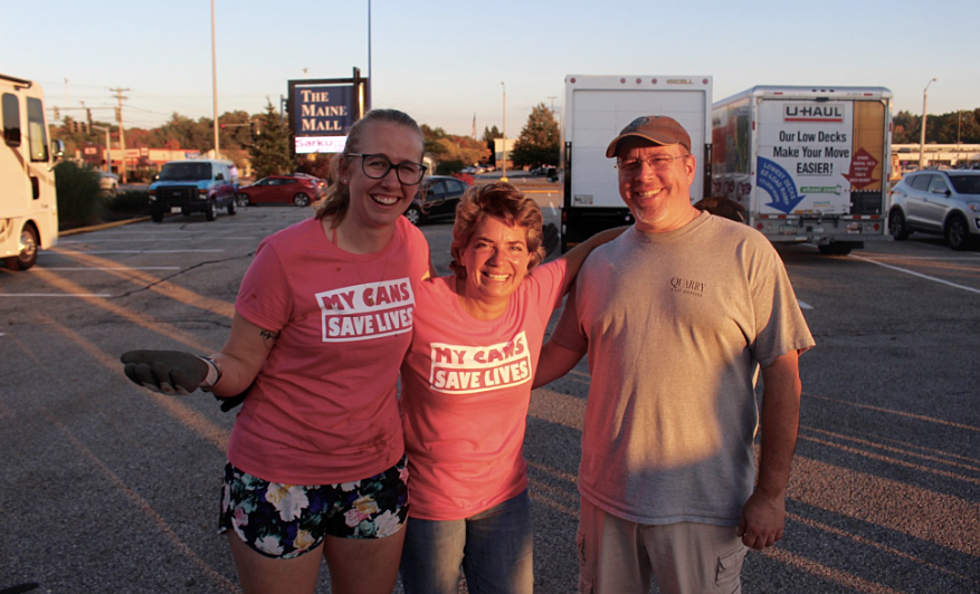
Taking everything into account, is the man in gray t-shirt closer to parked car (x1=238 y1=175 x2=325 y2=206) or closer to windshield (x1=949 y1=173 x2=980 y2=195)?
windshield (x1=949 y1=173 x2=980 y2=195)

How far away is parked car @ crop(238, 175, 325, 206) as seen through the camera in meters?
33.1

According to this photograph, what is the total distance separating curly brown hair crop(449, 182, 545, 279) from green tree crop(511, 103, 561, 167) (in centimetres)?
6146

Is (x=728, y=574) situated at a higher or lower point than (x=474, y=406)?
lower

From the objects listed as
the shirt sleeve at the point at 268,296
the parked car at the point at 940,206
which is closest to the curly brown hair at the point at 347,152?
the shirt sleeve at the point at 268,296

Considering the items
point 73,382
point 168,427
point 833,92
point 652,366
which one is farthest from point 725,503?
point 833,92

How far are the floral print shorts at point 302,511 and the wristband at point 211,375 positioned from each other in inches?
11.7

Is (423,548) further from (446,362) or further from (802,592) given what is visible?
(802,592)

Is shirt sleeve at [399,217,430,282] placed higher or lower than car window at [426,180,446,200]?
lower

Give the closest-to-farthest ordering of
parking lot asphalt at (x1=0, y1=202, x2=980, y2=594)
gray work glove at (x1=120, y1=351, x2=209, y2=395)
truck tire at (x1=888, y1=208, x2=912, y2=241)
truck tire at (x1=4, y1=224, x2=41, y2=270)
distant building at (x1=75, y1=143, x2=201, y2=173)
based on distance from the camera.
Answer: gray work glove at (x1=120, y1=351, x2=209, y2=395)
parking lot asphalt at (x1=0, y1=202, x2=980, y2=594)
truck tire at (x1=4, y1=224, x2=41, y2=270)
truck tire at (x1=888, y1=208, x2=912, y2=241)
distant building at (x1=75, y1=143, x2=201, y2=173)

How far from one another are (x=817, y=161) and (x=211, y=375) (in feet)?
43.7

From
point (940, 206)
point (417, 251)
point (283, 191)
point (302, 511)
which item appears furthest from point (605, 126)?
point (283, 191)

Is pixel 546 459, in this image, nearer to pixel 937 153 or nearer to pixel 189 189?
pixel 189 189

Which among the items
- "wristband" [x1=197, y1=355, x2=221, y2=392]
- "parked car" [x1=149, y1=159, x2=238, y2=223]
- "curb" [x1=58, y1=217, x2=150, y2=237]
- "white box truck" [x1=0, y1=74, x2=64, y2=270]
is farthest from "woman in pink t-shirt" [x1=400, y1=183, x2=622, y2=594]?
"parked car" [x1=149, y1=159, x2=238, y2=223]

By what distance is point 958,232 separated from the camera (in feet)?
50.4
